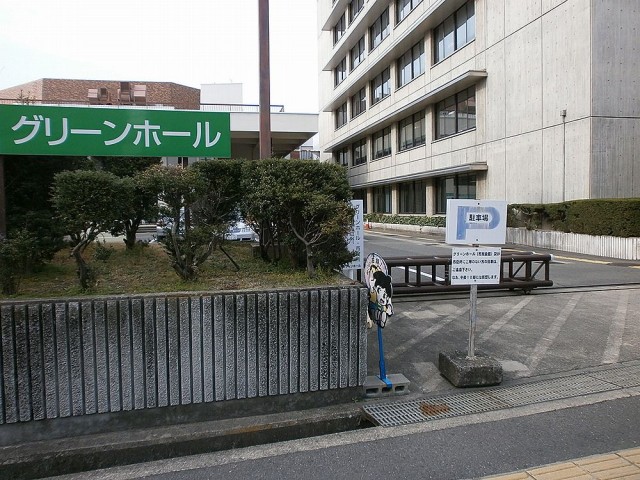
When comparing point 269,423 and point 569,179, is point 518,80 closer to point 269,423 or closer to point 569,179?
point 569,179

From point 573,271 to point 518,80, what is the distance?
35.5 feet

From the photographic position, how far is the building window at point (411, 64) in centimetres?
2797

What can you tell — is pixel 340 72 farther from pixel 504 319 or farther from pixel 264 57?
pixel 264 57

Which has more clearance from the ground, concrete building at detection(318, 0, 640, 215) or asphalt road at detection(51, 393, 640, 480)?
concrete building at detection(318, 0, 640, 215)

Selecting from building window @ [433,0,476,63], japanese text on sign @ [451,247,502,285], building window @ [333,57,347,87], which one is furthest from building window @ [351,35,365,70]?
japanese text on sign @ [451,247,502,285]

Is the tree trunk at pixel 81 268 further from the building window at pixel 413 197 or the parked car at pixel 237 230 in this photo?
the building window at pixel 413 197

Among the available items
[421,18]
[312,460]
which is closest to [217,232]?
[312,460]

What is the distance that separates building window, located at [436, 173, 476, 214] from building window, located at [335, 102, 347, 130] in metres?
18.3

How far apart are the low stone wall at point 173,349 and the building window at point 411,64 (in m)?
26.5

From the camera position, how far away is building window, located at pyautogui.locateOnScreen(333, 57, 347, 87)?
42006mm

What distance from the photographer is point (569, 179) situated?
17047 millimetres

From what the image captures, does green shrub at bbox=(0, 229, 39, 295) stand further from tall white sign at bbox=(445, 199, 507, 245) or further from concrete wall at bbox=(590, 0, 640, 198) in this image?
concrete wall at bbox=(590, 0, 640, 198)

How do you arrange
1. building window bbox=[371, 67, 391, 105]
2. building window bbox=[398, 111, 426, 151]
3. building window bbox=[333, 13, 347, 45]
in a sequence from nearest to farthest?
building window bbox=[398, 111, 426, 151] → building window bbox=[371, 67, 391, 105] → building window bbox=[333, 13, 347, 45]

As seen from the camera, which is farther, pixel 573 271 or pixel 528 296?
pixel 573 271
